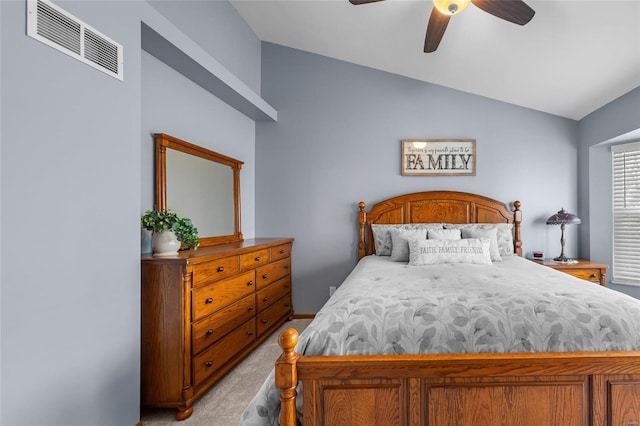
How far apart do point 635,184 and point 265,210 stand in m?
3.80

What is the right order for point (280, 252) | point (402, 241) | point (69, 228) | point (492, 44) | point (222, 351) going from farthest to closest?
point (280, 252) < point (402, 241) < point (492, 44) < point (222, 351) < point (69, 228)

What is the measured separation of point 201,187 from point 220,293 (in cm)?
102

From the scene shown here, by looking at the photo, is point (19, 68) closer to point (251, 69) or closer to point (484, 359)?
point (484, 359)

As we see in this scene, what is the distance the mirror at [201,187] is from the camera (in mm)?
2449

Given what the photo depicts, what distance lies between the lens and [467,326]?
138 centimetres

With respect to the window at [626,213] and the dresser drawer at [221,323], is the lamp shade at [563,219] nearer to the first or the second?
the window at [626,213]

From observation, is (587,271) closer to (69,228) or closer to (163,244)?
(163,244)

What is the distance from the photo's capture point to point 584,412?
1.25 m

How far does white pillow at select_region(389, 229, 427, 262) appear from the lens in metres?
3.18

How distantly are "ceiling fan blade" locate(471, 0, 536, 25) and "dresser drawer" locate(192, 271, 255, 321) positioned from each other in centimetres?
239

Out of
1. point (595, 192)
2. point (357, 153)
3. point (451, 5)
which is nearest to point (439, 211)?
point (357, 153)

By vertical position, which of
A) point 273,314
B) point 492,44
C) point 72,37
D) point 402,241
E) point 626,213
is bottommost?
point 273,314

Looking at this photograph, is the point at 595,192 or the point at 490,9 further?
the point at 595,192

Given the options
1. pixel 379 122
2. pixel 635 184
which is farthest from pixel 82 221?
pixel 635 184
